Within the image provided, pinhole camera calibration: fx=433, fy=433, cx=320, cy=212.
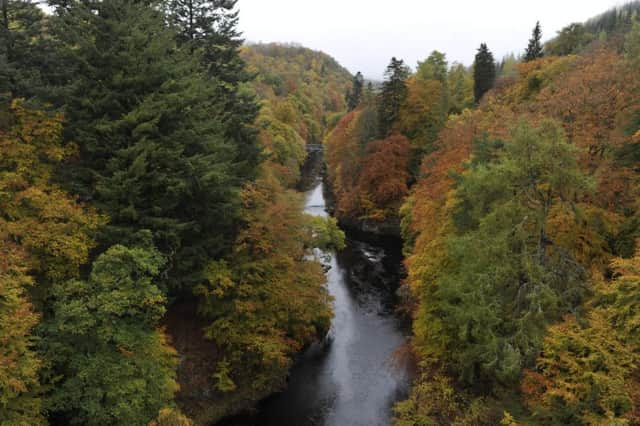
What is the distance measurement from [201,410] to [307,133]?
9153cm

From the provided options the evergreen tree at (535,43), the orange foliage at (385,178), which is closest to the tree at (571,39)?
the evergreen tree at (535,43)

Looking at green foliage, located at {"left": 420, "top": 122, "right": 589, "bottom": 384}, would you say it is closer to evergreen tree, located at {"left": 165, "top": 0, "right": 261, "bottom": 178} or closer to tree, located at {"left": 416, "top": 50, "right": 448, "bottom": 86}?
evergreen tree, located at {"left": 165, "top": 0, "right": 261, "bottom": 178}

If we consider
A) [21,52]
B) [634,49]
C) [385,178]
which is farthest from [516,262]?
[385,178]

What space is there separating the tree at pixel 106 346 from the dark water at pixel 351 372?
7.18m

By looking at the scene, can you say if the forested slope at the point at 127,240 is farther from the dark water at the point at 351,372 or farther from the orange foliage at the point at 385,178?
the orange foliage at the point at 385,178

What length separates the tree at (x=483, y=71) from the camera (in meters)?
54.3

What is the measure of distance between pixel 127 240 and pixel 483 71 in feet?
167

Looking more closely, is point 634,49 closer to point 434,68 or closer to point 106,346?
point 106,346

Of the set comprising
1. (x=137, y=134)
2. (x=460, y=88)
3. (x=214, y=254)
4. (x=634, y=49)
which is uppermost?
(x=460, y=88)

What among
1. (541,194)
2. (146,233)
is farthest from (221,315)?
(541,194)

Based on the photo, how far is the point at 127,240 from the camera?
15.9 meters

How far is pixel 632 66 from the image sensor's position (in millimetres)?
22156

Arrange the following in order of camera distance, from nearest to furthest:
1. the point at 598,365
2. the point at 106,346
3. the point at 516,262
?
1. the point at 598,365
2. the point at 106,346
3. the point at 516,262

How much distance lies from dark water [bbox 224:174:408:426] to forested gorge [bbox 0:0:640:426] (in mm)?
1120
